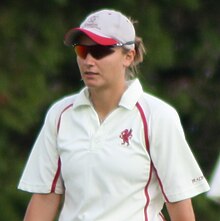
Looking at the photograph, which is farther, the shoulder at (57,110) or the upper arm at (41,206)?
the upper arm at (41,206)

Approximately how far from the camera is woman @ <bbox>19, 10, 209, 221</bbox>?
220 inches

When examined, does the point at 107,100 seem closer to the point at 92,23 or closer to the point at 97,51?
the point at 97,51

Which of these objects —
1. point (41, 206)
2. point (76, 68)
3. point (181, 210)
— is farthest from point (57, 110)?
point (76, 68)

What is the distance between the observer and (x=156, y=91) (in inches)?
502

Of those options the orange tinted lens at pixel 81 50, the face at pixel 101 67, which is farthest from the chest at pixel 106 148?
the orange tinted lens at pixel 81 50

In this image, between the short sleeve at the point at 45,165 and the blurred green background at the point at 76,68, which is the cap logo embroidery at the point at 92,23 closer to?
the short sleeve at the point at 45,165

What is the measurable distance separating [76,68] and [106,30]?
6861 millimetres

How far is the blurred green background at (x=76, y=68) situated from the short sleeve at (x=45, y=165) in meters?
5.55

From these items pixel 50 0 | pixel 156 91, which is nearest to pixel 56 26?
pixel 50 0

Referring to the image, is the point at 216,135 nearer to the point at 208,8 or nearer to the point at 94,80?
the point at 208,8

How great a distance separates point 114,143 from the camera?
5629 mm

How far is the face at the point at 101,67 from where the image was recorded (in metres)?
5.67

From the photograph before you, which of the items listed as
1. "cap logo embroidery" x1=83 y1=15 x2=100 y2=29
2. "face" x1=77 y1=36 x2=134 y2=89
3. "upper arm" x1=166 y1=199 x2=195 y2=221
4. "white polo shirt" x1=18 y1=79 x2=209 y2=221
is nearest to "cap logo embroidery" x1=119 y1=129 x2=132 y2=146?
"white polo shirt" x1=18 y1=79 x2=209 y2=221

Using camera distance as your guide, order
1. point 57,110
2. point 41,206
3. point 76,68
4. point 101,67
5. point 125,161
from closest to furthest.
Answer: point 125,161
point 101,67
point 57,110
point 41,206
point 76,68
